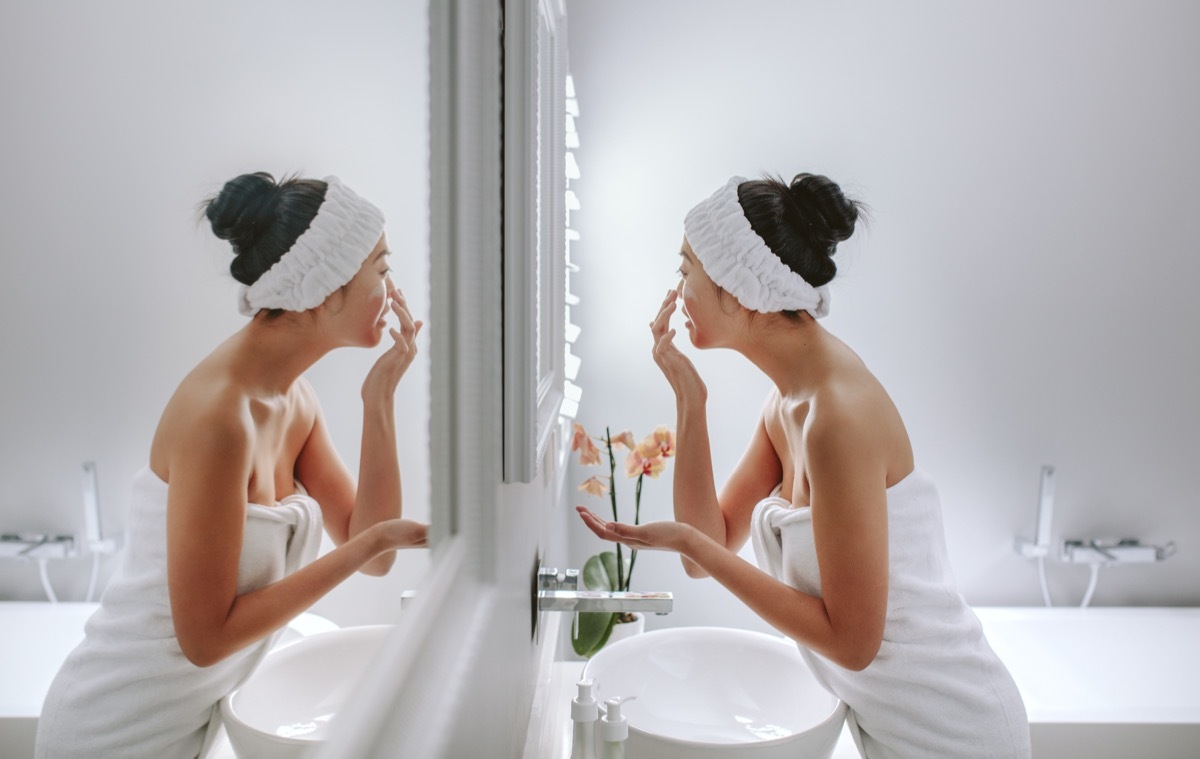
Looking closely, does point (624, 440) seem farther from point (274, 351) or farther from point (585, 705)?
point (274, 351)

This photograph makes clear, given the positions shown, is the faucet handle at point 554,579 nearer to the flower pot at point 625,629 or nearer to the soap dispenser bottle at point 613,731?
the soap dispenser bottle at point 613,731

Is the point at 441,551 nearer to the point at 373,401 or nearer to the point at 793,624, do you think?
the point at 373,401

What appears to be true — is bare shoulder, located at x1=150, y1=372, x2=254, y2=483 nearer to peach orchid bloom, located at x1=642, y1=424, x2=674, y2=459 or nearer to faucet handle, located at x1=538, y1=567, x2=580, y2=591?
faucet handle, located at x1=538, y1=567, x2=580, y2=591

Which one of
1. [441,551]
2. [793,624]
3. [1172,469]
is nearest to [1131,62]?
[1172,469]

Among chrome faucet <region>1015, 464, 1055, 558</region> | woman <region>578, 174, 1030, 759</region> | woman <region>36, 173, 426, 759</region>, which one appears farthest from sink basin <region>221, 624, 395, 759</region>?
chrome faucet <region>1015, 464, 1055, 558</region>

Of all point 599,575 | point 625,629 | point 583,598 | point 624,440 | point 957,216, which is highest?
point 957,216

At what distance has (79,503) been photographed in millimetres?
179

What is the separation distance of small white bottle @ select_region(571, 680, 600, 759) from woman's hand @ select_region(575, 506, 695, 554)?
0.21 m

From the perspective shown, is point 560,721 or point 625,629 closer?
point 560,721

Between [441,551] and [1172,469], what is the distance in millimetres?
2501

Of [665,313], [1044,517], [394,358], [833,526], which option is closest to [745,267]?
[665,313]

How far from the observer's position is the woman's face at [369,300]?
0.30m

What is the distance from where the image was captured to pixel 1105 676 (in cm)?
212

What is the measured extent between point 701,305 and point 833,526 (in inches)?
18.0
